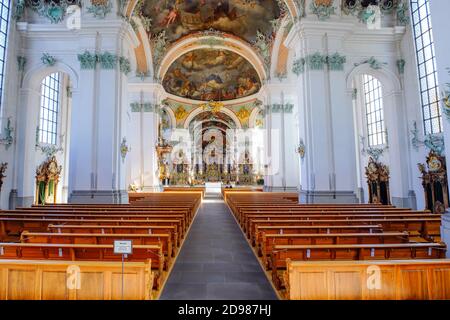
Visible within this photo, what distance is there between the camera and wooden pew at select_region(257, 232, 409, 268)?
186 inches

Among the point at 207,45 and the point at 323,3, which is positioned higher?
the point at 207,45

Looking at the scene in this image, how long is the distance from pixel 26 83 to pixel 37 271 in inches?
473

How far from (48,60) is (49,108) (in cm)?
433

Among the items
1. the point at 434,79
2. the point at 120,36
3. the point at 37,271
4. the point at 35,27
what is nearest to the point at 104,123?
the point at 120,36

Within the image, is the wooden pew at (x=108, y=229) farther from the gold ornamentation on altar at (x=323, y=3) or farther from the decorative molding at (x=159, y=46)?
the decorative molding at (x=159, y=46)

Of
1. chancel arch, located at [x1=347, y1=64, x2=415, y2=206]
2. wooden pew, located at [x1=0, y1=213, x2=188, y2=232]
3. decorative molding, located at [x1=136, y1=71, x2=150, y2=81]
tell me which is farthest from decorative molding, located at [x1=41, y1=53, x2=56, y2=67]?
chancel arch, located at [x1=347, y1=64, x2=415, y2=206]

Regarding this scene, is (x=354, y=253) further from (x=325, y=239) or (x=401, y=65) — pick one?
(x=401, y=65)

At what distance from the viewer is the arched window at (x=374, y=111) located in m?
15.5

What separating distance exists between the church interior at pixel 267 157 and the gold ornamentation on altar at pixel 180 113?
5.63 meters

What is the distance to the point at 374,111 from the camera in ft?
52.6

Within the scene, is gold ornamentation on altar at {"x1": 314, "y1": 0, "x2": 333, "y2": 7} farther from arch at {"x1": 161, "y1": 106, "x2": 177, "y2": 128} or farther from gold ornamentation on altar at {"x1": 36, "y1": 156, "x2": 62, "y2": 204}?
arch at {"x1": 161, "y1": 106, "x2": 177, "y2": 128}

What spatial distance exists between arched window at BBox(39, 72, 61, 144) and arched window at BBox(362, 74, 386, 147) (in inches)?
712

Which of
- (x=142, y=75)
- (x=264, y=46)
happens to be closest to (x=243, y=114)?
(x=264, y=46)

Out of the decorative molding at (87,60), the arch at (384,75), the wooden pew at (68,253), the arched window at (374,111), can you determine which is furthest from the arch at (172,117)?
the wooden pew at (68,253)
